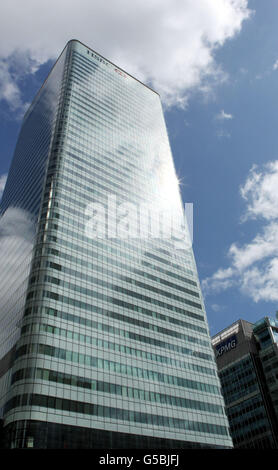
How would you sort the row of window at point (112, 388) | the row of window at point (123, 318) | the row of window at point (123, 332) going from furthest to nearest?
the row of window at point (123, 318), the row of window at point (123, 332), the row of window at point (112, 388)

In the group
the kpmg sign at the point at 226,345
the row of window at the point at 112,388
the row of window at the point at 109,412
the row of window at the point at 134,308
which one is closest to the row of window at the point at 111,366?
the row of window at the point at 112,388

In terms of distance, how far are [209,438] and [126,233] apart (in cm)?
4822

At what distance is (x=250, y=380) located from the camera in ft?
Result: 395

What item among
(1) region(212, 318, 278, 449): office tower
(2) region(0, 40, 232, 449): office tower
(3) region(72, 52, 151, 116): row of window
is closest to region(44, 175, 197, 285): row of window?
(2) region(0, 40, 232, 449): office tower

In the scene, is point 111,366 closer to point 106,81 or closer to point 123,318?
point 123,318

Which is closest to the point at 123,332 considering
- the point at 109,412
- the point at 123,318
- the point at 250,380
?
the point at 123,318

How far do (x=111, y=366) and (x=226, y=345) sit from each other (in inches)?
3374

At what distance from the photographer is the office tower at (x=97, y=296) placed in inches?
2195

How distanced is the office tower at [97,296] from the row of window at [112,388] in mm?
208

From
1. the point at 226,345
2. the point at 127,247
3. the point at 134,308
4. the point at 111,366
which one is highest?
the point at 226,345

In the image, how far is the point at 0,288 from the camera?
8638 cm

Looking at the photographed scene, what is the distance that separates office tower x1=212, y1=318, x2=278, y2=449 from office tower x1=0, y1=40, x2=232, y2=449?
1795 inches

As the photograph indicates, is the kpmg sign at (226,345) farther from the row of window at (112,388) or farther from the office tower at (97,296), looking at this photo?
the row of window at (112,388)
